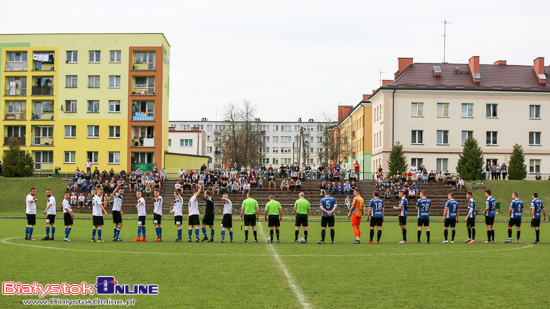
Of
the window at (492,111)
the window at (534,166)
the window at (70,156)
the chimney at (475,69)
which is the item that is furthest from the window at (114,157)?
the window at (534,166)

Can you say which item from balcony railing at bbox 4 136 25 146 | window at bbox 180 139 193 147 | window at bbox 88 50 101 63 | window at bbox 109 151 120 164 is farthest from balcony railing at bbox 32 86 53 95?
window at bbox 180 139 193 147

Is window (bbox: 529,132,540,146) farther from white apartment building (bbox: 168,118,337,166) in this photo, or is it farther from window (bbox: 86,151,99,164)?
white apartment building (bbox: 168,118,337,166)

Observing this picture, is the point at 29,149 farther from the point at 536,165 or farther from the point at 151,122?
the point at 536,165

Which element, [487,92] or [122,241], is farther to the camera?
[487,92]

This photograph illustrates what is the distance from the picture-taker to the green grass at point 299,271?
11.0 meters

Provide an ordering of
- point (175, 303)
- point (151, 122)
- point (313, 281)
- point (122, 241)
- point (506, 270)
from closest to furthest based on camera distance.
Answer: point (175, 303) → point (313, 281) → point (506, 270) → point (122, 241) → point (151, 122)

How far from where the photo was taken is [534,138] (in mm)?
67000

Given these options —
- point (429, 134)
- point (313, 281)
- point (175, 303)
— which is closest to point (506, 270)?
point (313, 281)

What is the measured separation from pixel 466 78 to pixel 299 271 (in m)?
59.7

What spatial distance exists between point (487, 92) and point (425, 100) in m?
7.00

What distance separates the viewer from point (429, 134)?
66.8 metres

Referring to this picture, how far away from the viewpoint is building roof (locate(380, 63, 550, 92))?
66.8 metres

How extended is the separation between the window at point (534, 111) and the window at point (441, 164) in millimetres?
10889

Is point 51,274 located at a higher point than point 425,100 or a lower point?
lower
